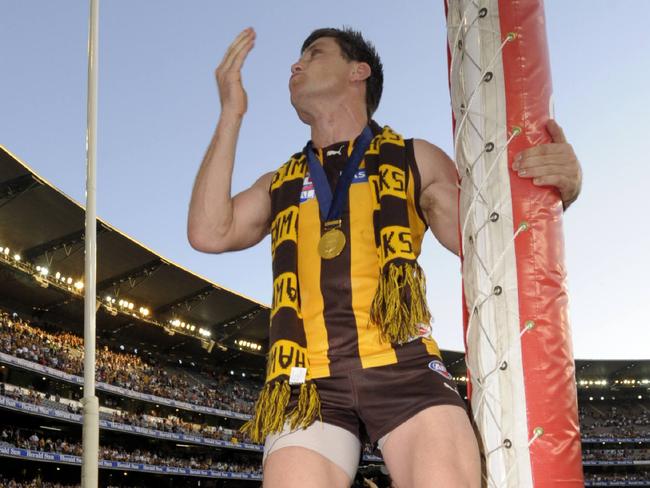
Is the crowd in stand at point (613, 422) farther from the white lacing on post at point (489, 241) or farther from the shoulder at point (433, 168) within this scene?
the white lacing on post at point (489, 241)

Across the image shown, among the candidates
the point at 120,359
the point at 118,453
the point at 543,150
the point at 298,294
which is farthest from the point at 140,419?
the point at 543,150

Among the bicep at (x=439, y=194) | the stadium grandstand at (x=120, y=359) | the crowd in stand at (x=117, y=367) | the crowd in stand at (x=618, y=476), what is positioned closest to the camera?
the bicep at (x=439, y=194)

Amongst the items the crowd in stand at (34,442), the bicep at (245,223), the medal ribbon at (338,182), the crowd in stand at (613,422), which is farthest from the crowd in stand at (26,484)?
the crowd in stand at (613,422)

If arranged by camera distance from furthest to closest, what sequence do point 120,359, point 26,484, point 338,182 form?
point 120,359 → point 26,484 → point 338,182

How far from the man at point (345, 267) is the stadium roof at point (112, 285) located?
87.3 ft

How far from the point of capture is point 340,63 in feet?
9.86

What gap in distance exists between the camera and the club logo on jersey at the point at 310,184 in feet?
8.93

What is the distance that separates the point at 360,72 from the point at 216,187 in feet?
2.26

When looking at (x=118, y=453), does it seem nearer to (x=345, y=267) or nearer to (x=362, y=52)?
(x=362, y=52)

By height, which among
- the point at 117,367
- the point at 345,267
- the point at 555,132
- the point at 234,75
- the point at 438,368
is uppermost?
the point at 117,367

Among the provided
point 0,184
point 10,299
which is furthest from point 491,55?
point 10,299

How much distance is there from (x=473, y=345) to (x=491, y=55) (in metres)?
0.88

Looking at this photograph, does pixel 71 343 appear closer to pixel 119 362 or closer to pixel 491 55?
pixel 119 362

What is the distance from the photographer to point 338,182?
2684 mm
